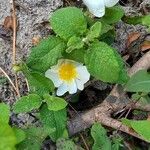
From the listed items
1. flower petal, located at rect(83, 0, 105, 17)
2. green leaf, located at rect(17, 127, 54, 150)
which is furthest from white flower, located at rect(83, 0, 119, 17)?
green leaf, located at rect(17, 127, 54, 150)

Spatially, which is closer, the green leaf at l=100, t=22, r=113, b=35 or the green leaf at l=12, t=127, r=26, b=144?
the green leaf at l=12, t=127, r=26, b=144

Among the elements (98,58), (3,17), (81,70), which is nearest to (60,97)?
(81,70)

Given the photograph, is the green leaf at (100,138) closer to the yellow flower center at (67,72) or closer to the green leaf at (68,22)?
the yellow flower center at (67,72)

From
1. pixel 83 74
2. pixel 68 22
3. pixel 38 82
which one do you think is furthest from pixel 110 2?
pixel 38 82

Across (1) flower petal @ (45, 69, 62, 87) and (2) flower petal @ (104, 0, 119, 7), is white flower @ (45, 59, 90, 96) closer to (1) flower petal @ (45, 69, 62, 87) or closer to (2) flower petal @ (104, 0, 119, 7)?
(1) flower petal @ (45, 69, 62, 87)

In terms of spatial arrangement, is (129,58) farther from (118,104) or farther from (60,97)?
(60,97)
